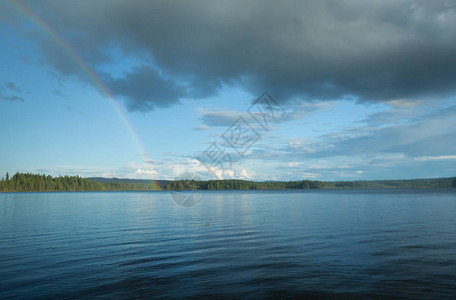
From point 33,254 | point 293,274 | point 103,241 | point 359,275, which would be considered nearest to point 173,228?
point 103,241

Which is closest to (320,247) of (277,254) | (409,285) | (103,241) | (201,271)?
(277,254)

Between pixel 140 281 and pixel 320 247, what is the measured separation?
51.3 feet

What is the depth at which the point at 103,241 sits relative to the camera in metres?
29.7

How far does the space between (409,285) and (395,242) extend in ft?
44.5

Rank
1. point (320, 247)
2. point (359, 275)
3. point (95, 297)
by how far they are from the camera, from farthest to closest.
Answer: point (320, 247) < point (359, 275) < point (95, 297)

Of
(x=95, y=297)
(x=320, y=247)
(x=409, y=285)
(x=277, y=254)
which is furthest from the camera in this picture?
(x=320, y=247)

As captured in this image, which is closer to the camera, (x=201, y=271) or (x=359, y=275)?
(x=359, y=275)

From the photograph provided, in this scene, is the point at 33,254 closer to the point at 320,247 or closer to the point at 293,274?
the point at 293,274

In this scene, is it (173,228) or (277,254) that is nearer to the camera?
(277,254)

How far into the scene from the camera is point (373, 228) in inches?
1469

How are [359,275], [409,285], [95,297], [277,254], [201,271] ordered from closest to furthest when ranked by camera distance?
[95,297] < [409,285] < [359,275] < [201,271] < [277,254]

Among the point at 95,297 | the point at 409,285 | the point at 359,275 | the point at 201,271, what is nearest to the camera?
the point at 95,297

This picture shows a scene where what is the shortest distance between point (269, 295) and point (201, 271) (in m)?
5.64

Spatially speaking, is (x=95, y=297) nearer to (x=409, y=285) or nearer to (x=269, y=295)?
(x=269, y=295)
